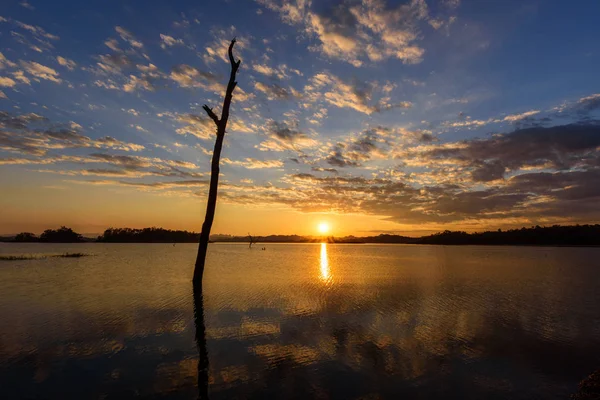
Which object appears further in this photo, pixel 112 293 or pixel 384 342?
pixel 112 293

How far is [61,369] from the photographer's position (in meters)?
9.73

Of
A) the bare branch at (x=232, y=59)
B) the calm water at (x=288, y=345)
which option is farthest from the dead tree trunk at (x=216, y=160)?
the calm water at (x=288, y=345)

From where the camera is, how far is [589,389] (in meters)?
8.79

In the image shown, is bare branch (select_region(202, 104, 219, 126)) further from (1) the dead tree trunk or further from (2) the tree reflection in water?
(2) the tree reflection in water

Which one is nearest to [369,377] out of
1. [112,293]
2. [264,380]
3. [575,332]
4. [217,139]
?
[264,380]

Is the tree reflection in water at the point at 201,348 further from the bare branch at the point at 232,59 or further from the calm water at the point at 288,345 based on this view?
the bare branch at the point at 232,59

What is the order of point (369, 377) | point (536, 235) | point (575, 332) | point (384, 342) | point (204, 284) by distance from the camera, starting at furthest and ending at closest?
point (536, 235), point (204, 284), point (575, 332), point (384, 342), point (369, 377)

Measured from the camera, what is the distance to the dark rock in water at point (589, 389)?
8383mm

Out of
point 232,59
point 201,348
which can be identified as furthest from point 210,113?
point 201,348

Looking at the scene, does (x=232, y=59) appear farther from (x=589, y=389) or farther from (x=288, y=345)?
(x=589, y=389)

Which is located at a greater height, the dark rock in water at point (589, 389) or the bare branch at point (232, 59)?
the bare branch at point (232, 59)

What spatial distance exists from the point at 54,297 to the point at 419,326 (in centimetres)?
2283

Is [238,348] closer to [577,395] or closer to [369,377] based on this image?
[369,377]

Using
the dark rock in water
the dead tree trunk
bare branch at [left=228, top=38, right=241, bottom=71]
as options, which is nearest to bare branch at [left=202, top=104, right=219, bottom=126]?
the dead tree trunk
